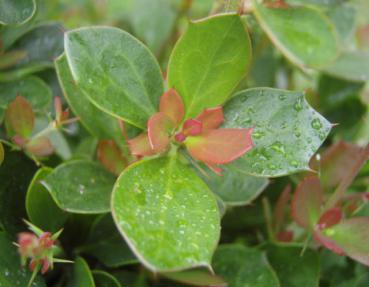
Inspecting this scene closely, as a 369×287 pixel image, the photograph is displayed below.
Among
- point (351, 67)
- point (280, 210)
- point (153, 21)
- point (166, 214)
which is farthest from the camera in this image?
point (153, 21)

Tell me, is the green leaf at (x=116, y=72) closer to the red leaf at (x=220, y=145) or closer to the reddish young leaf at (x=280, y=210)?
the red leaf at (x=220, y=145)

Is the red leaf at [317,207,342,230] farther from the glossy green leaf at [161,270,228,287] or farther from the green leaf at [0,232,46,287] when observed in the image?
the green leaf at [0,232,46,287]

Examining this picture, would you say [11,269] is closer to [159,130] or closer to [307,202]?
[159,130]

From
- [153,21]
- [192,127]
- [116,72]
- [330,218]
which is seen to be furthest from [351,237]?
[153,21]

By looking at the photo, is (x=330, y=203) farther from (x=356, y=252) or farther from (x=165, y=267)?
(x=165, y=267)

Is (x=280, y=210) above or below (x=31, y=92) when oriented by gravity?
below
